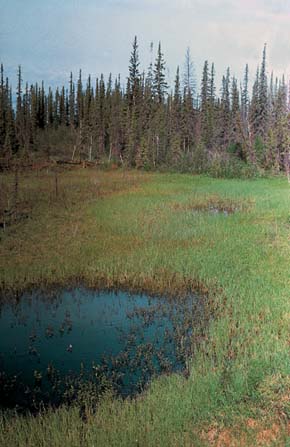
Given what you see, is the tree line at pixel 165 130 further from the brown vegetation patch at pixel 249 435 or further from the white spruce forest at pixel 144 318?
the brown vegetation patch at pixel 249 435

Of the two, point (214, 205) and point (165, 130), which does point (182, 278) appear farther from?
point (165, 130)

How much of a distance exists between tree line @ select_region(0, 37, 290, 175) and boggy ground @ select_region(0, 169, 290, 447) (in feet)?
60.8

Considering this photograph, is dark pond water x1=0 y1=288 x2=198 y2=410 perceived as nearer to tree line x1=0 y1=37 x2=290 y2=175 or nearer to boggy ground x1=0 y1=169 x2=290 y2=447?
boggy ground x1=0 y1=169 x2=290 y2=447

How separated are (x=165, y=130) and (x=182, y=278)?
143ft

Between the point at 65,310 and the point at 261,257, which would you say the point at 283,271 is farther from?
the point at 65,310

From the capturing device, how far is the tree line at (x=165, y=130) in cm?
4797

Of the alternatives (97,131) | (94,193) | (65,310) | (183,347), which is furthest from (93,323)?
(97,131)

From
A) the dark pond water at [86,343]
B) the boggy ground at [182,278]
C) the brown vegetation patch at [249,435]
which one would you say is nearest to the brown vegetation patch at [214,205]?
the boggy ground at [182,278]

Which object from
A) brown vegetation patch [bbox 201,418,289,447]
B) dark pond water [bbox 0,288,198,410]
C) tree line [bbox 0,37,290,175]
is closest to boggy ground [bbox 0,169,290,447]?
brown vegetation patch [bbox 201,418,289,447]

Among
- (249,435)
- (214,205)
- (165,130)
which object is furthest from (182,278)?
(165,130)

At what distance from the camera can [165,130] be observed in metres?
54.6

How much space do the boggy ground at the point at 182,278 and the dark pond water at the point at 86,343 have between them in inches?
20.3

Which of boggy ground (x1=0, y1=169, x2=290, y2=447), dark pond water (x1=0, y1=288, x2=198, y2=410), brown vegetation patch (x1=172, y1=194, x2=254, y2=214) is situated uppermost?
brown vegetation patch (x1=172, y1=194, x2=254, y2=214)

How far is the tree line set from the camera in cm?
4797
